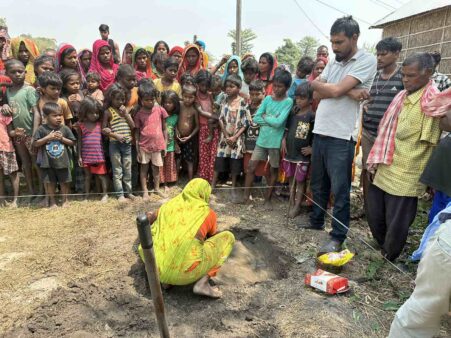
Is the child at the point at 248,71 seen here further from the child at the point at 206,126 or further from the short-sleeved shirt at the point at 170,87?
the short-sleeved shirt at the point at 170,87

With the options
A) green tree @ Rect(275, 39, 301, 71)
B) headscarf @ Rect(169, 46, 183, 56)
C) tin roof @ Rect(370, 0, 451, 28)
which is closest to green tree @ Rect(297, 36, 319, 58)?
green tree @ Rect(275, 39, 301, 71)

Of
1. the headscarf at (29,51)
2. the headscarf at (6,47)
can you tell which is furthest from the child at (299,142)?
the headscarf at (6,47)

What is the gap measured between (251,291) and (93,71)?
3.79 metres

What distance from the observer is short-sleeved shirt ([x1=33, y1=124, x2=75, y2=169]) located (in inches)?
160

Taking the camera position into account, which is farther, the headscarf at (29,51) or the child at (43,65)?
the headscarf at (29,51)

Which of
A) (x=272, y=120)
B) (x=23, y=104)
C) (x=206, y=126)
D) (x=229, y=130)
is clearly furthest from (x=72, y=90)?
(x=272, y=120)

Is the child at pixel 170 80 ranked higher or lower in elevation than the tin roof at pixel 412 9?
lower

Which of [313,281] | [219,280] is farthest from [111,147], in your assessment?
[313,281]

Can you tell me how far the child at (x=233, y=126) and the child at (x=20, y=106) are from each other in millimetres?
2345

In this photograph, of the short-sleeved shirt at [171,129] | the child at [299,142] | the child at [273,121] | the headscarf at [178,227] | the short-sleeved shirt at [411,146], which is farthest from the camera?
the short-sleeved shirt at [171,129]

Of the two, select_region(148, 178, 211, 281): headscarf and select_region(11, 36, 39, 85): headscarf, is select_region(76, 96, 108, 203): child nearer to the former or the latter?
select_region(11, 36, 39, 85): headscarf

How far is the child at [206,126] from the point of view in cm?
478

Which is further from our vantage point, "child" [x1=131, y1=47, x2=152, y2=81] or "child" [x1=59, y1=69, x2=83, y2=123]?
"child" [x1=131, y1=47, x2=152, y2=81]

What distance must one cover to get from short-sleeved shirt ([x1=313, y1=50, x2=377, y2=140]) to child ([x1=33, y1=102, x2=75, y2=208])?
3.04m
